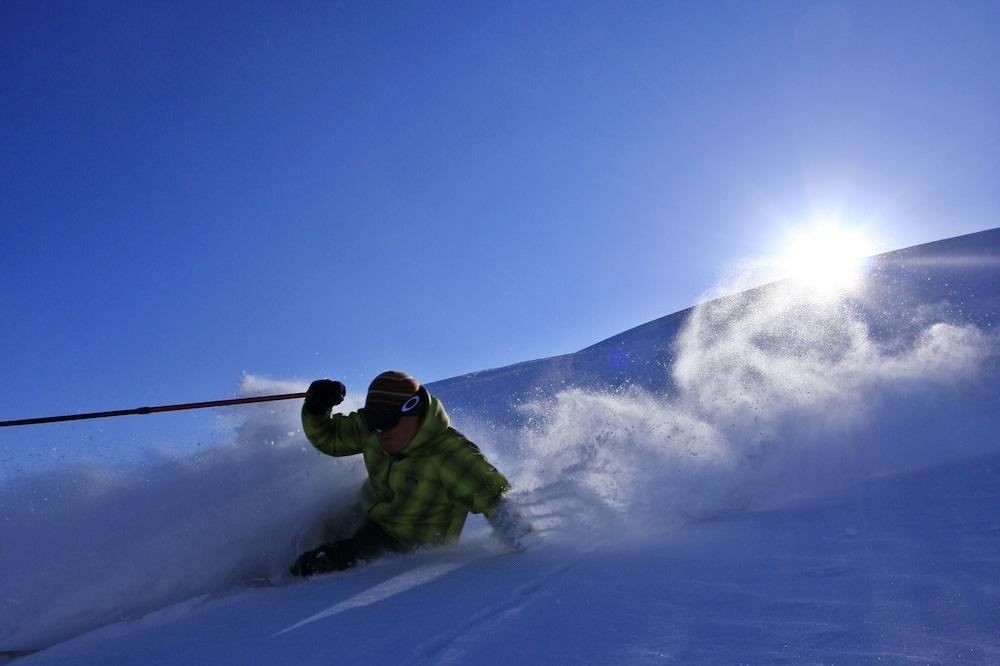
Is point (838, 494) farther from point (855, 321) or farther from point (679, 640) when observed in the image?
point (855, 321)

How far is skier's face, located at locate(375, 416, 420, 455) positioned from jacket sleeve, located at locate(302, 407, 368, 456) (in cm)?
44

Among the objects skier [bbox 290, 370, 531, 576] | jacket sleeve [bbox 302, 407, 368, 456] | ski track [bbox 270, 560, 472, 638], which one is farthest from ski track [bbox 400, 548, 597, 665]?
jacket sleeve [bbox 302, 407, 368, 456]

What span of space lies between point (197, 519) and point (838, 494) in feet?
13.2

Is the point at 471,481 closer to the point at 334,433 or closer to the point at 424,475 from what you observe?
the point at 424,475

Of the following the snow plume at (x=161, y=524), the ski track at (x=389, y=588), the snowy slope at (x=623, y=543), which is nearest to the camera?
the snowy slope at (x=623, y=543)

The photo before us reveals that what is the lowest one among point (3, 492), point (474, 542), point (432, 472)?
point (474, 542)

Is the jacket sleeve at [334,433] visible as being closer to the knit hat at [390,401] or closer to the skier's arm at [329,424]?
the skier's arm at [329,424]

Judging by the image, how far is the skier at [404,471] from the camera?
3.38 metres

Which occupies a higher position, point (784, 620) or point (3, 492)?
→ point (3, 492)

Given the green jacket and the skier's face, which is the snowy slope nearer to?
the green jacket

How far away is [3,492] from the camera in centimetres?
435

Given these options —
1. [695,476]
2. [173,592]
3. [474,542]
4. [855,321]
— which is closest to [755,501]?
[695,476]

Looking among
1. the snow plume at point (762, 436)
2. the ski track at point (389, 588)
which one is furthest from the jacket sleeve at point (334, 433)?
the snow plume at point (762, 436)

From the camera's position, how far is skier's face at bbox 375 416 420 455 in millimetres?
3418
